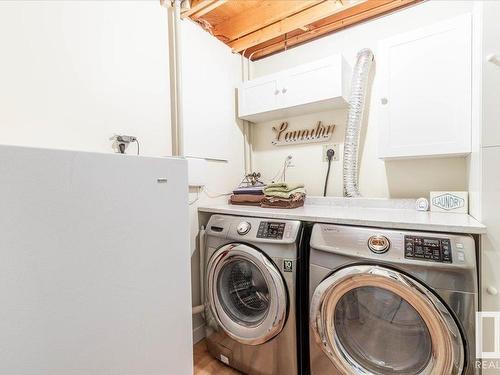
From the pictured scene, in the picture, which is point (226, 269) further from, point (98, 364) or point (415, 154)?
point (415, 154)

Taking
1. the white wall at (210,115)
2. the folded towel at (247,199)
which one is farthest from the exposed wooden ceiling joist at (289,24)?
the folded towel at (247,199)

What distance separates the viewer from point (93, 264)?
816 mm

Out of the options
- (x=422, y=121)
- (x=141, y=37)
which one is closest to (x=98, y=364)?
(x=141, y=37)

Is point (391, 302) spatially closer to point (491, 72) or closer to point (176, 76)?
point (491, 72)

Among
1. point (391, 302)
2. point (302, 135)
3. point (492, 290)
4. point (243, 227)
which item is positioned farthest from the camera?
point (302, 135)

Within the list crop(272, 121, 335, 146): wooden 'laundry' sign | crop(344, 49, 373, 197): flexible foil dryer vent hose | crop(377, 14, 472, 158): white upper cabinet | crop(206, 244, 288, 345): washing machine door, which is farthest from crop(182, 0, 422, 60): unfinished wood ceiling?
crop(206, 244, 288, 345): washing machine door

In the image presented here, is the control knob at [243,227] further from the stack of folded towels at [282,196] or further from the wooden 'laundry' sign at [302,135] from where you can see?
the wooden 'laundry' sign at [302,135]

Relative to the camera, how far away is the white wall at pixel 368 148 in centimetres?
163

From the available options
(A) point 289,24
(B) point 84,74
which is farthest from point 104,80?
(A) point 289,24

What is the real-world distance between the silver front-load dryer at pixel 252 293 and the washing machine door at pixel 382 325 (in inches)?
7.4

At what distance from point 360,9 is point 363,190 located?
1.35 metres

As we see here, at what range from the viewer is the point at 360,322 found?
47.2 inches

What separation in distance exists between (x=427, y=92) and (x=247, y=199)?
1.31 m

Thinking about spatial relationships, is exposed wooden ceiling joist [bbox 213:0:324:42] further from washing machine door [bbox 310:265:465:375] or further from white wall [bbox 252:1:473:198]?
washing machine door [bbox 310:265:465:375]
